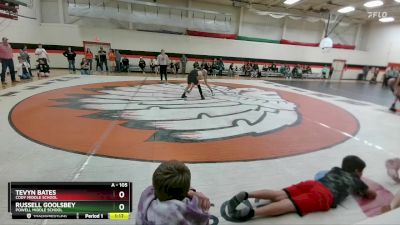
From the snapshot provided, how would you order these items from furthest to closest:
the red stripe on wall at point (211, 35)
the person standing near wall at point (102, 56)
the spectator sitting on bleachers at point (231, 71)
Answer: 1. the spectator sitting on bleachers at point (231, 71)
2. the red stripe on wall at point (211, 35)
3. the person standing near wall at point (102, 56)

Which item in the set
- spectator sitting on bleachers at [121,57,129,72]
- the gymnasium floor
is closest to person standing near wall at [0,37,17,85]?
the gymnasium floor

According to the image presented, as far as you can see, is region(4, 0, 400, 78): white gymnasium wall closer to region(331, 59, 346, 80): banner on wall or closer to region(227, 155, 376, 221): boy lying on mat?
region(331, 59, 346, 80): banner on wall

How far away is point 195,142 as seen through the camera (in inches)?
146

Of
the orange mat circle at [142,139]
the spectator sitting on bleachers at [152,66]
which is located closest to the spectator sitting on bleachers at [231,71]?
the spectator sitting on bleachers at [152,66]

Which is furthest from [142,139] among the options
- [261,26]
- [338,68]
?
[338,68]

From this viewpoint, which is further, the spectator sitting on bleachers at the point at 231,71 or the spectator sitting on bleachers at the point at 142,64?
the spectator sitting on bleachers at the point at 231,71

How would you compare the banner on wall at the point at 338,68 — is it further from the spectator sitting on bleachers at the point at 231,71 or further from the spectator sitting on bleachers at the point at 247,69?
the spectator sitting on bleachers at the point at 231,71

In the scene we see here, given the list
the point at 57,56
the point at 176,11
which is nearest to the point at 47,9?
the point at 57,56

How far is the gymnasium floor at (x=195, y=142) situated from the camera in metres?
2.57

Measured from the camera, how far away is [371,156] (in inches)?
140

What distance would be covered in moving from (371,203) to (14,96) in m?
7.18
